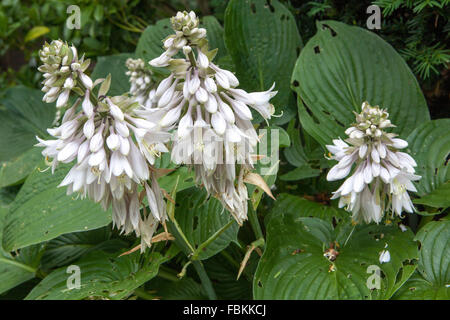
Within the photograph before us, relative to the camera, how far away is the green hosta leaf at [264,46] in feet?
6.91

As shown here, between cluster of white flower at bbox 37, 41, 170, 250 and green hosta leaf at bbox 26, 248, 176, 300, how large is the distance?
0.43m

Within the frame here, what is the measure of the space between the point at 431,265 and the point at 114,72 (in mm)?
1916

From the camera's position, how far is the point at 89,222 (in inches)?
62.1

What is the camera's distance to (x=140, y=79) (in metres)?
2.04

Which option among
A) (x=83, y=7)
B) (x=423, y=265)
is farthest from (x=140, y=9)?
(x=423, y=265)

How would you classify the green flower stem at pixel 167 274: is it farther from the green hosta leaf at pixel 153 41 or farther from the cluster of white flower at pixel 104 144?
the green hosta leaf at pixel 153 41

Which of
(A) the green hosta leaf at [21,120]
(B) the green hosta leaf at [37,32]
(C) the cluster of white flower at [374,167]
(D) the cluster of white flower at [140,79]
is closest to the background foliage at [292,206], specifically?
(C) the cluster of white flower at [374,167]

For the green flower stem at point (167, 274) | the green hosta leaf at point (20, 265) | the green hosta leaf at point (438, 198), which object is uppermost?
the green hosta leaf at point (438, 198)

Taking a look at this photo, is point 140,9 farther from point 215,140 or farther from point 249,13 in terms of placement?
point 215,140

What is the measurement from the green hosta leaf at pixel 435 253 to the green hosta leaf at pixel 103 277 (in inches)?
34.8

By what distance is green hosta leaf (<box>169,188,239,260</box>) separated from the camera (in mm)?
1577

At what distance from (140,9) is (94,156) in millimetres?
2339

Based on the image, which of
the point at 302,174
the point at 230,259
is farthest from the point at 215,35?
the point at 230,259

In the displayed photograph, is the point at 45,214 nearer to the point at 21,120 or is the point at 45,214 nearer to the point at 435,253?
the point at 435,253
